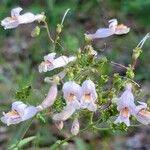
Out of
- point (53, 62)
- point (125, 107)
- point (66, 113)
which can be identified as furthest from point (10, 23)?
point (125, 107)

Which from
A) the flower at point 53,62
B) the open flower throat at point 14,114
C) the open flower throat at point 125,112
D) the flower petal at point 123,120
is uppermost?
the flower at point 53,62

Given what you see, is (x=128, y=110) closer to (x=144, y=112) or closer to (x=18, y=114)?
(x=144, y=112)

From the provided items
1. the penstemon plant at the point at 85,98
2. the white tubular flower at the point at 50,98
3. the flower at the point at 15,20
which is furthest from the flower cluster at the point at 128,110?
the flower at the point at 15,20

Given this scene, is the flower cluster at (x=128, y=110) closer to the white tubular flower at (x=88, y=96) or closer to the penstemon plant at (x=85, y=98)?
the penstemon plant at (x=85, y=98)

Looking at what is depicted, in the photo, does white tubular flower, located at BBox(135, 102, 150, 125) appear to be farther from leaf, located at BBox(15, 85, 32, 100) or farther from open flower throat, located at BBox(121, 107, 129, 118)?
leaf, located at BBox(15, 85, 32, 100)

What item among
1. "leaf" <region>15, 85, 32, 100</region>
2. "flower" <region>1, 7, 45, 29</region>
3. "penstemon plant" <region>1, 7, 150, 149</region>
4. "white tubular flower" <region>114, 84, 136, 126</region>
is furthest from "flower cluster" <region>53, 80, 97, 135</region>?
"flower" <region>1, 7, 45, 29</region>

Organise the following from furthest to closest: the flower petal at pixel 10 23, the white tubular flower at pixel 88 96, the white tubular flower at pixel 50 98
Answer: the flower petal at pixel 10 23, the white tubular flower at pixel 50 98, the white tubular flower at pixel 88 96
